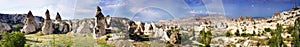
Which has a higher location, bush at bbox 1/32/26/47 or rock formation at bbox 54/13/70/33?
bush at bbox 1/32/26/47

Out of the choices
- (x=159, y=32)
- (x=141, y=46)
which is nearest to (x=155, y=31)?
(x=159, y=32)

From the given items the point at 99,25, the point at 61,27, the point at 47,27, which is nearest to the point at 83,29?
the point at 99,25

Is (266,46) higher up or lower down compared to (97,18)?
lower down

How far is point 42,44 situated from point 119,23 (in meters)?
36.9

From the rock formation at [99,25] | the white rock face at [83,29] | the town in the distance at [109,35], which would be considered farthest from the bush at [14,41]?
the rock formation at [99,25]

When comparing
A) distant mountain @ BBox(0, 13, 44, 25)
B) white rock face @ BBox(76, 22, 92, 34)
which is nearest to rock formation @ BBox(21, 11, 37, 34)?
white rock face @ BBox(76, 22, 92, 34)

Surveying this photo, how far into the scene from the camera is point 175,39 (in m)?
97.9

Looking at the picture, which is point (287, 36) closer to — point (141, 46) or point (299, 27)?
point (299, 27)

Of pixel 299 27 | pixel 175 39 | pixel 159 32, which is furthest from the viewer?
pixel 299 27

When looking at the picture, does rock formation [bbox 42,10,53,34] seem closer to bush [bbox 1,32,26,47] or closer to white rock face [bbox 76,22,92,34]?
white rock face [bbox 76,22,92,34]

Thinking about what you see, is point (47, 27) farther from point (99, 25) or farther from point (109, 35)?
point (109, 35)

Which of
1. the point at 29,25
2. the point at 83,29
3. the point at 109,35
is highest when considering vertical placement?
the point at 83,29

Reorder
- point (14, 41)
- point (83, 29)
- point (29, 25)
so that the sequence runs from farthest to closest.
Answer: point (29, 25) → point (83, 29) → point (14, 41)

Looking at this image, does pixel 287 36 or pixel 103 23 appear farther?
pixel 287 36
